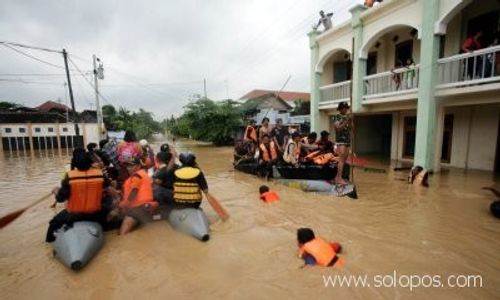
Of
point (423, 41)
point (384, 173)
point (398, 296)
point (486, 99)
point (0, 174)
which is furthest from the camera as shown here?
point (0, 174)

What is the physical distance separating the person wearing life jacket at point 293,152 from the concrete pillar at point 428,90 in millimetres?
4189

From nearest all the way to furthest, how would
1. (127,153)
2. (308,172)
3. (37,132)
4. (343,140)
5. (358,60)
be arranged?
(127,153) < (343,140) < (308,172) < (358,60) < (37,132)

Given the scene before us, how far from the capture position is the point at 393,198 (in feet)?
21.8

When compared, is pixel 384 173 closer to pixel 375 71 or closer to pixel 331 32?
pixel 375 71

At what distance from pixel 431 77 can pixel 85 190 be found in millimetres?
9501

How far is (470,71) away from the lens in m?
8.37

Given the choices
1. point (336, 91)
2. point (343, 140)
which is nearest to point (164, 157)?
point (343, 140)

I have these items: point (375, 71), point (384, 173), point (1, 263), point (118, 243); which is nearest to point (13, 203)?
point (1, 263)

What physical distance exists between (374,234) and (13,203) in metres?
8.65

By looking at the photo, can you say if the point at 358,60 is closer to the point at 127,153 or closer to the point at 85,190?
the point at 127,153

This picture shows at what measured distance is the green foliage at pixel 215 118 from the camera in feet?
81.1

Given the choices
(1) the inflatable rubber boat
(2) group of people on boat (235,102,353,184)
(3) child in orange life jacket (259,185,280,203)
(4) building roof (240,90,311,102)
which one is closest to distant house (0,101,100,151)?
(4) building roof (240,90,311,102)

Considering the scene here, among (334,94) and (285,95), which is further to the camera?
(285,95)

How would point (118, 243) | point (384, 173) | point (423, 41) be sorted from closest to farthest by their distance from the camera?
point (118, 243)
point (423, 41)
point (384, 173)
